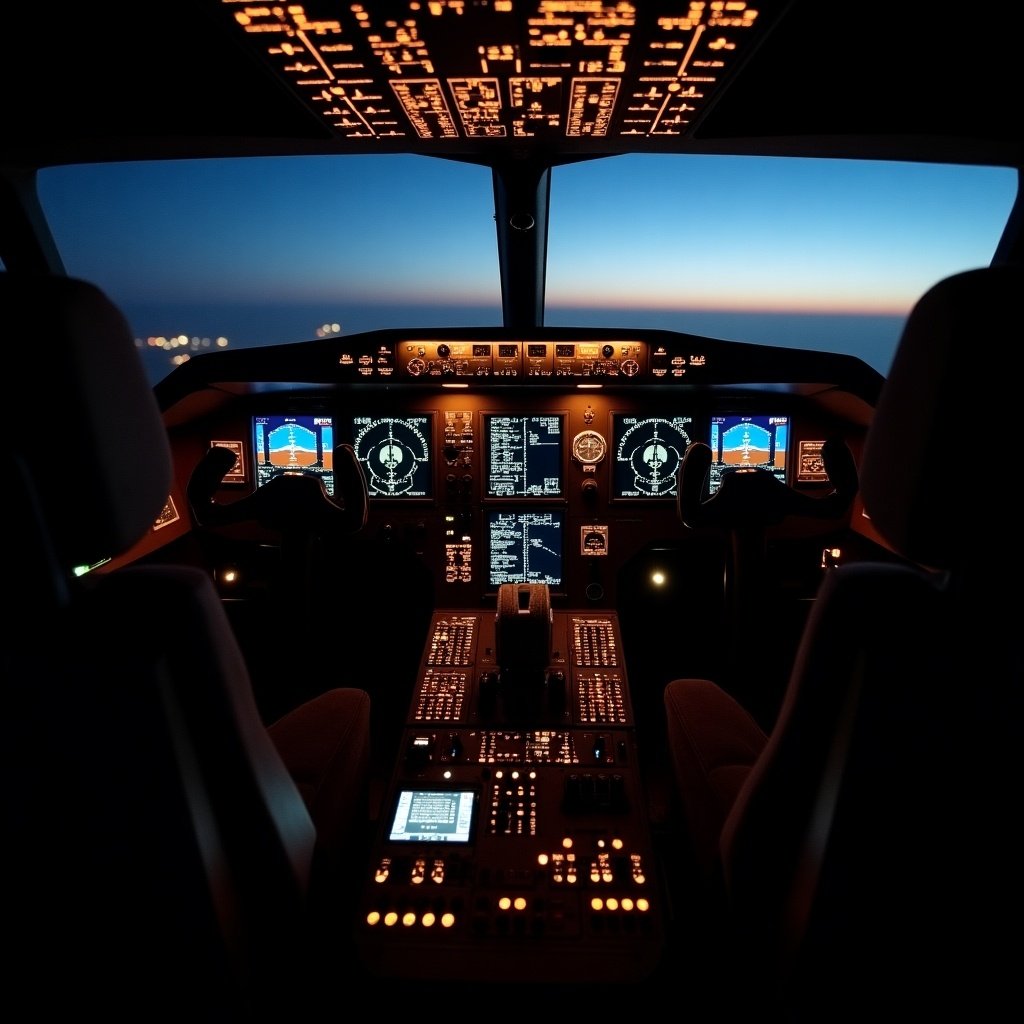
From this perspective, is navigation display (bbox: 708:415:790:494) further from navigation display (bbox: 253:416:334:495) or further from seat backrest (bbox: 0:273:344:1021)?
seat backrest (bbox: 0:273:344:1021)

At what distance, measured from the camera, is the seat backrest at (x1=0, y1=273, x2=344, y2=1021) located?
736 mm

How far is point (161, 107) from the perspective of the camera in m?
1.92

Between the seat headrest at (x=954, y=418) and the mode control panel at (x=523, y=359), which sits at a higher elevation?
the seat headrest at (x=954, y=418)

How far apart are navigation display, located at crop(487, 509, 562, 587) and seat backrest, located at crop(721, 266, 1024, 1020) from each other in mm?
1753

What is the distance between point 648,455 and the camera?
2717 mm

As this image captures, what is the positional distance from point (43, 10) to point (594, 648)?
6.92 ft

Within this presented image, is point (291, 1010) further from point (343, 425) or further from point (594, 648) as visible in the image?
point (343, 425)

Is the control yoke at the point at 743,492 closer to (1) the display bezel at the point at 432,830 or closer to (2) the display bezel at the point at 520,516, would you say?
(2) the display bezel at the point at 520,516

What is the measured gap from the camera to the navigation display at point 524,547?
2707mm

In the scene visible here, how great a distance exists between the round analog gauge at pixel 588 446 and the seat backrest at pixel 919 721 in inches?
70.0

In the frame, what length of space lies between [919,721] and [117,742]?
922 millimetres

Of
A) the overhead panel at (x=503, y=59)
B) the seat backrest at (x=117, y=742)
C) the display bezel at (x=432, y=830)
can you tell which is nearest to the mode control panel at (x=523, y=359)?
the overhead panel at (x=503, y=59)

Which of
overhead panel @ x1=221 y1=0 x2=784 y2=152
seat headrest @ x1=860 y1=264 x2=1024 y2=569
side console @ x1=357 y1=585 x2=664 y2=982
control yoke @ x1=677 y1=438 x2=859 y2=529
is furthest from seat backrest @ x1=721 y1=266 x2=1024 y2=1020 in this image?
control yoke @ x1=677 y1=438 x2=859 y2=529

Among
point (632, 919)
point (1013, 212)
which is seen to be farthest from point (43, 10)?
point (1013, 212)
